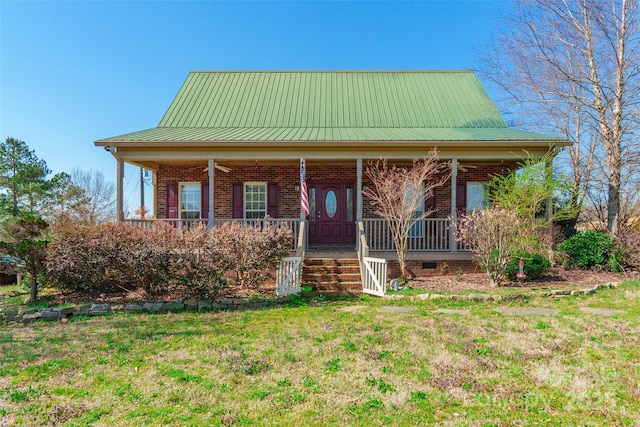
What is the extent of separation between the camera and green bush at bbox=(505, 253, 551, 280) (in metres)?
8.64

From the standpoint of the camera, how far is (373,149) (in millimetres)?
10734

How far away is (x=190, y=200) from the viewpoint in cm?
1306

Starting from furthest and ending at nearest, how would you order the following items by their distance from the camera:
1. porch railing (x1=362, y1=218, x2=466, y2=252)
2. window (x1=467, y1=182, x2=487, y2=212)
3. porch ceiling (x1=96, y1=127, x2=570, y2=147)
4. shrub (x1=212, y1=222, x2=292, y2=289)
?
window (x1=467, y1=182, x2=487, y2=212) < porch railing (x1=362, y1=218, x2=466, y2=252) < porch ceiling (x1=96, y1=127, x2=570, y2=147) < shrub (x1=212, y1=222, x2=292, y2=289)

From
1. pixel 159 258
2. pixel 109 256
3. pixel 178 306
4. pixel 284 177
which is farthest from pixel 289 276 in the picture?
pixel 284 177

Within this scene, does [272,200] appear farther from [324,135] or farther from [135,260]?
[135,260]

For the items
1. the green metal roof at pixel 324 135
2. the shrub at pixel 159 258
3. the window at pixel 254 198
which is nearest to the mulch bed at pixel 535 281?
the green metal roof at pixel 324 135

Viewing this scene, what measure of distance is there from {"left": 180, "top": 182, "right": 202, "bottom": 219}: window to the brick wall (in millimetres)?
262

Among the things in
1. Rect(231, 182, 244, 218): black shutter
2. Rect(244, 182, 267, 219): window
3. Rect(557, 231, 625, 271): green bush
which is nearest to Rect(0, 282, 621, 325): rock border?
Rect(557, 231, 625, 271): green bush

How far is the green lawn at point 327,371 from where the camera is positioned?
10.1 feet

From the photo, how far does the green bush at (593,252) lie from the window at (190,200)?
11452 millimetres

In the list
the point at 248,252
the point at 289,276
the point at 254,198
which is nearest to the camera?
the point at 248,252

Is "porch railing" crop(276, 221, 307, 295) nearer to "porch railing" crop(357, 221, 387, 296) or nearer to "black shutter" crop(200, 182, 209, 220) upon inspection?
"porch railing" crop(357, 221, 387, 296)

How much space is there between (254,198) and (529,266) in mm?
8550

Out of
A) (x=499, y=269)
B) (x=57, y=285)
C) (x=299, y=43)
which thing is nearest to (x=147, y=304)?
(x=57, y=285)
